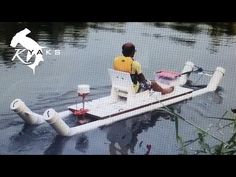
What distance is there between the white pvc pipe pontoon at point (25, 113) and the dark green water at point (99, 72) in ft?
0.09

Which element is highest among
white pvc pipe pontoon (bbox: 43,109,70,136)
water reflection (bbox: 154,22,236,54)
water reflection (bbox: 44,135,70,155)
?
water reflection (bbox: 154,22,236,54)

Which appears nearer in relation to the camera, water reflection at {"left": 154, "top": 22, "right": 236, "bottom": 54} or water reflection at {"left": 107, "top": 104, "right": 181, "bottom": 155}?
water reflection at {"left": 154, "top": 22, "right": 236, "bottom": 54}

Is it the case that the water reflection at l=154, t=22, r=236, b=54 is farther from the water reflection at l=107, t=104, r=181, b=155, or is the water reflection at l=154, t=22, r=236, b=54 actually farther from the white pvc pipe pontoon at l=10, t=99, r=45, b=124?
the white pvc pipe pontoon at l=10, t=99, r=45, b=124

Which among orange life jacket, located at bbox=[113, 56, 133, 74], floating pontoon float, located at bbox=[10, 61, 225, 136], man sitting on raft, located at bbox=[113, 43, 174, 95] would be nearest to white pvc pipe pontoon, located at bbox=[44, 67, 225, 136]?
floating pontoon float, located at bbox=[10, 61, 225, 136]

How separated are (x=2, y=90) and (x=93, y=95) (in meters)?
0.51

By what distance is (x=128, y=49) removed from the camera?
244 cm

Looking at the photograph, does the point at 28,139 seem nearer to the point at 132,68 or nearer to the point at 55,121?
the point at 55,121

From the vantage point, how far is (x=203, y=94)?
252 centimetres

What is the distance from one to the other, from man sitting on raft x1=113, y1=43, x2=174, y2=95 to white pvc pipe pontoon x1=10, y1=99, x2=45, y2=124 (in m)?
0.53

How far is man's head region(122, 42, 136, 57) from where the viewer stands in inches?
95.6

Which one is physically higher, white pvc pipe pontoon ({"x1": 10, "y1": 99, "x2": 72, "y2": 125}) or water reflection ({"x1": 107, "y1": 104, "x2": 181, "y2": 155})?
white pvc pipe pontoon ({"x1": 10, "y1": 99, "x2": 72, "y2": 125})

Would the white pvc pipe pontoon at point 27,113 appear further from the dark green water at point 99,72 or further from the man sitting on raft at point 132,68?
the man sitting on raft at point 132,68
